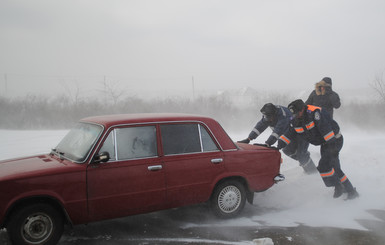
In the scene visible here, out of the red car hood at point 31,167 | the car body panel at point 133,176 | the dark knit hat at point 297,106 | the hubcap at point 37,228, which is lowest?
the hubcap at point 37,228

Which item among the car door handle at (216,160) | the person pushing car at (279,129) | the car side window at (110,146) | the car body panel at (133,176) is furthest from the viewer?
the person pushing car at (279,129)

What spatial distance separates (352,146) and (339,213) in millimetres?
4787

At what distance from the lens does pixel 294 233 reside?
4.30m

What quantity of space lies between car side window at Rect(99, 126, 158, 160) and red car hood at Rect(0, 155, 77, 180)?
0.57 metres

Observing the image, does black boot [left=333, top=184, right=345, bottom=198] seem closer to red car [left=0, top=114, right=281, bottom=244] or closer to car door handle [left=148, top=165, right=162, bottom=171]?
red car [left=0, top=114, right=281, bottom=244]

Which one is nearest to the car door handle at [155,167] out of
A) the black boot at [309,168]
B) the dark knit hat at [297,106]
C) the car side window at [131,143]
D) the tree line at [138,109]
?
the car side window at [131,143]

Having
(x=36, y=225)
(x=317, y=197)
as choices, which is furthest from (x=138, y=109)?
(x=36, y=225)

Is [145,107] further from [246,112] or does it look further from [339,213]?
[339,213]

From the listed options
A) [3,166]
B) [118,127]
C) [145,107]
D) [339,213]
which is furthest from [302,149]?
[145,107]

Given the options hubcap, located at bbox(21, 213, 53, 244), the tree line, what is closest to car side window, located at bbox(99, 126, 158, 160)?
hubcap, located at bbox(21, 213, 53, 244)

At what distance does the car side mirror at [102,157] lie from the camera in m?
3.78

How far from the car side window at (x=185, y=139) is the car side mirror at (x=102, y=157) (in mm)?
826

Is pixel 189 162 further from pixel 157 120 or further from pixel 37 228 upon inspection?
pixel 37 228

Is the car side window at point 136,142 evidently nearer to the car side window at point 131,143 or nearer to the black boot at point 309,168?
the car side window at point 131,143
